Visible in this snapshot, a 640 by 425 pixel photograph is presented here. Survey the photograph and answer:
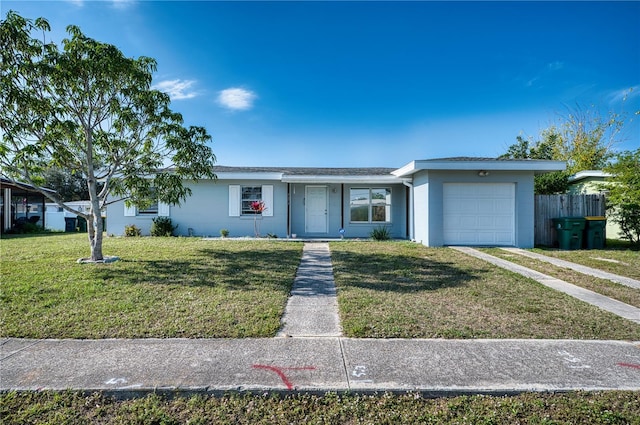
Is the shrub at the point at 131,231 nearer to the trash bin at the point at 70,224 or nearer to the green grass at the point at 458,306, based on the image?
the trash bin at the point at 70,224

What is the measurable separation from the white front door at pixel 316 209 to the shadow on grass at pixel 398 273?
5.42 meters

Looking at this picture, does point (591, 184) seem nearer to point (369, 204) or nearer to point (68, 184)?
point (369, 204)

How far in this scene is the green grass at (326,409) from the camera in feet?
7.20

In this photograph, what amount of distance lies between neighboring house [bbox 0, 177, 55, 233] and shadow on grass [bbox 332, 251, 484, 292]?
50.1 ft

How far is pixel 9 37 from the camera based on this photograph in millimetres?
6734

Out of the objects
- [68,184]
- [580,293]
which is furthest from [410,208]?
[68,184]

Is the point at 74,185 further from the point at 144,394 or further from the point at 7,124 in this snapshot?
the point at 144,394

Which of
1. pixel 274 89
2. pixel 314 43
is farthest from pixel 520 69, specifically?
pixel 274 89

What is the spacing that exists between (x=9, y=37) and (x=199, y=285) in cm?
672

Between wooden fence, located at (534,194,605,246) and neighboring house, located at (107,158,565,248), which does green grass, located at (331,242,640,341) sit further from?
neighboring house, located at (107,158,565,248)

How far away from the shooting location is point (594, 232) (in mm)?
10977

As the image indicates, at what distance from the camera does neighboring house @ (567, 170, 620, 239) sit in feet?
43.3

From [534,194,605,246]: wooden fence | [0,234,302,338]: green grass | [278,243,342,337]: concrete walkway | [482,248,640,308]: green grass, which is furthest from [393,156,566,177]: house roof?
[0,234,302,338]: green grass

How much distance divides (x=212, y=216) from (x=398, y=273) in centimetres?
988
